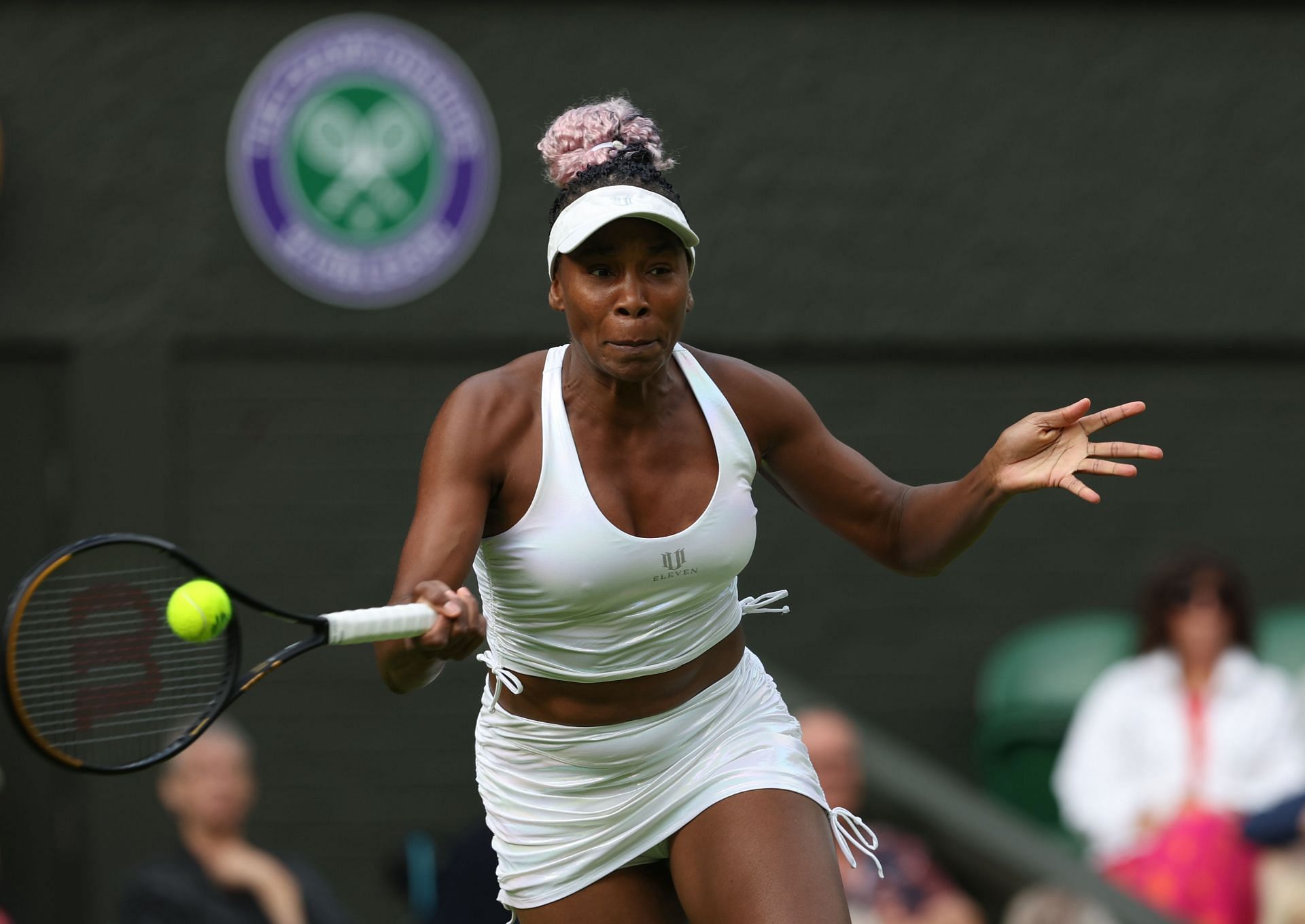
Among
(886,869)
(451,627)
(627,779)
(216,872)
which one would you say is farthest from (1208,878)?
(451,627)

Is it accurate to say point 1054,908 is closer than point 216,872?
Yes

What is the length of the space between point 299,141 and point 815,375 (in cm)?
233

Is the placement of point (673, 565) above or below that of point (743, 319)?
below

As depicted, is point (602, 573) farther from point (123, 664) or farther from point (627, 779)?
point (123, 664)

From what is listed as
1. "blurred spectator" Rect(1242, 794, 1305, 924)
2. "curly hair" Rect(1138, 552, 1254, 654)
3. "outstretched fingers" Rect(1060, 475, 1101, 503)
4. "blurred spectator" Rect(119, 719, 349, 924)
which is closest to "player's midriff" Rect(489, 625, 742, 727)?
"outstretched fingers" Rect(1060, 475, 1101, 503)

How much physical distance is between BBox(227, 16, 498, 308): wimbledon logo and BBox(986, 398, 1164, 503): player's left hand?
4.55 metres

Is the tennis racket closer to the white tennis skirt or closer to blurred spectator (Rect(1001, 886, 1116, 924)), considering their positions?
the white tennis skirt

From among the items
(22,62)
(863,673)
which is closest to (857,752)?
(863,673)

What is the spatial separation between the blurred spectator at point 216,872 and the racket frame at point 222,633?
305cm

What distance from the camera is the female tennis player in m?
3.69

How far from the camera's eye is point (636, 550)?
3.72 m

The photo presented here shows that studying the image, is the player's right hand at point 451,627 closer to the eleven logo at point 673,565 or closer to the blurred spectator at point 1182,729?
the eleven logo at point 673,565

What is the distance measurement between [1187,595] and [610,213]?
4185 millimetres

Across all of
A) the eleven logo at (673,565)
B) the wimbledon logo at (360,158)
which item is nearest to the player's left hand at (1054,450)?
the eleven logo at (673,565)
